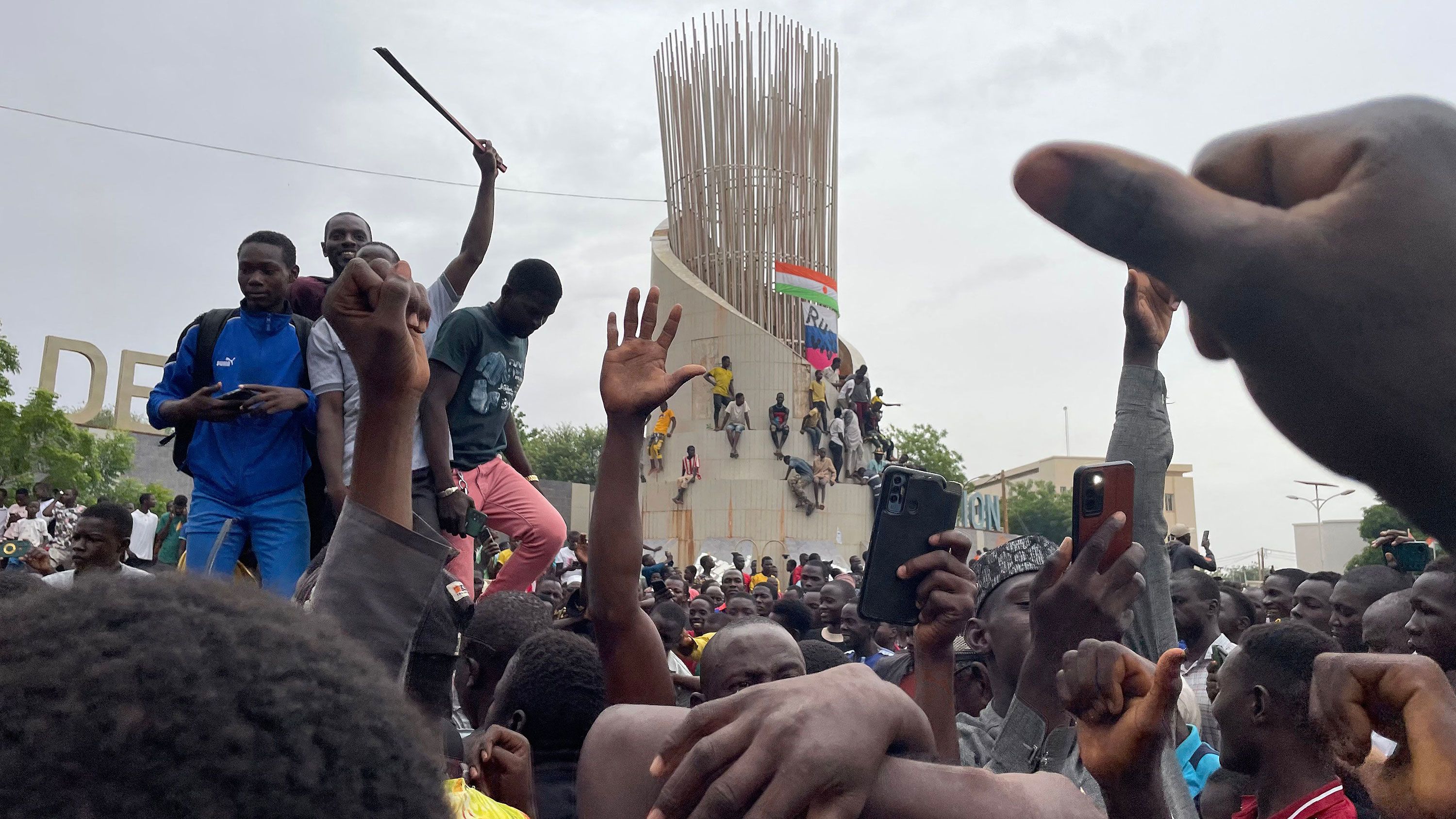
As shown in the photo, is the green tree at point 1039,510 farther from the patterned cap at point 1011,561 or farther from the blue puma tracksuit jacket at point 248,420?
the blue puma tracksuit jacket at point 248,420

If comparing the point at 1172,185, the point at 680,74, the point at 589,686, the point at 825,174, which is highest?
the point at 680,74

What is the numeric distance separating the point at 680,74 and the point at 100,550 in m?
25.0

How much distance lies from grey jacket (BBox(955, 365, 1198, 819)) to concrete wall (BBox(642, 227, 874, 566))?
22.8 metres

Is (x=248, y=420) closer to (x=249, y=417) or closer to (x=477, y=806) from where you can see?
(x=249, y=417)

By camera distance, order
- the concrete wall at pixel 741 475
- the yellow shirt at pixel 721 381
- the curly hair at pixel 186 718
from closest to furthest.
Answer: the curly hair at pixel 186 718 → the concrete wall at pixel 741 475 → the yellow shirt at pixel 721 381

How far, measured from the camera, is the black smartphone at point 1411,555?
6586 millimetres

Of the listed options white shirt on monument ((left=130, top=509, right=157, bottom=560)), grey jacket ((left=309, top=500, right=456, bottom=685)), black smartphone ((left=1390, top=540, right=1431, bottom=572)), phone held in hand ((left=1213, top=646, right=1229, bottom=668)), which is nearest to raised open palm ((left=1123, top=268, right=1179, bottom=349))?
grey jacket ((left=309, top=500, right=456, bottom=685))

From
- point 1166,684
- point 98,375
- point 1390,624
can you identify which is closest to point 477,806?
point 1166,684

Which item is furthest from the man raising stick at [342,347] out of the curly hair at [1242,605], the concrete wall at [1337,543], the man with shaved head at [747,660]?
the concrete wall at [1337,543]

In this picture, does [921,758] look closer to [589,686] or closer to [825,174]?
[589,686]

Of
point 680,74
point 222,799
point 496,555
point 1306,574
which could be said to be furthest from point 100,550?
point 680,74

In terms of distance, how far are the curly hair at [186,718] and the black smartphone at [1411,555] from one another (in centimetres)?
711

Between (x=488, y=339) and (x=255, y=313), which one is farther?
(x=488, y=339)

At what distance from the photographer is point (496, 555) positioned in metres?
12.8
